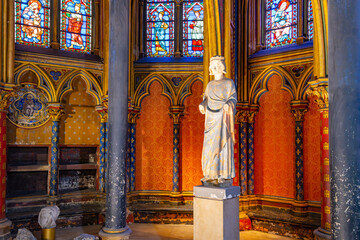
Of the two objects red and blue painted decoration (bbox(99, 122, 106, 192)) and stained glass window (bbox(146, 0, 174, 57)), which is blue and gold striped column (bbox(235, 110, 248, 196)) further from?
red and blue painted decoration (bbox(99, 122, 106, 192))

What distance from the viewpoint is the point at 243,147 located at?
10.7 meters

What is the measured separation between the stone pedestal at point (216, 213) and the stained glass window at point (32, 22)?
7.94 meters

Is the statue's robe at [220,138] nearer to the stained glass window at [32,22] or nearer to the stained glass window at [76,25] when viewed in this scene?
the stained glass window at [76,25]

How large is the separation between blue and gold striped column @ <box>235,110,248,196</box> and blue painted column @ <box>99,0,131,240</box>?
173 inches

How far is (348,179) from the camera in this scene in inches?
153

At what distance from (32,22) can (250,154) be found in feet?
24.9

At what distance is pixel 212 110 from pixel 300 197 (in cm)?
596

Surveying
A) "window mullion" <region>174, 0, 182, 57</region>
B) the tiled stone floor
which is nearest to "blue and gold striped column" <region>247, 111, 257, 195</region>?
the tiled stone floor

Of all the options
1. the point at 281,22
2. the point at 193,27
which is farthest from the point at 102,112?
the point at 281,22

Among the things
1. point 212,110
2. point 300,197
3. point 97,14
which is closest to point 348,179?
point 212,110

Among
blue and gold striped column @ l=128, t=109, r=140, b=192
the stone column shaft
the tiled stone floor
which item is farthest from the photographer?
blue and gold striped column @ l=128, t=109, r=140, b=192

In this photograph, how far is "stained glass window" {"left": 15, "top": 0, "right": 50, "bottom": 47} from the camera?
1038cm

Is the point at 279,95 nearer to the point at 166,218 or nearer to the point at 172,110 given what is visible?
the point at 172,110

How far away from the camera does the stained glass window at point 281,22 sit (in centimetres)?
1051
